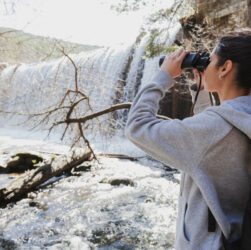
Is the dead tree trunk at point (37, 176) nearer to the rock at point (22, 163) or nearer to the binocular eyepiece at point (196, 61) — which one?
the rock at point (22, 163)

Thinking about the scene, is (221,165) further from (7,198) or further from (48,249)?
(7,198)

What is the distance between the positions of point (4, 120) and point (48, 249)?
14552 millimetres

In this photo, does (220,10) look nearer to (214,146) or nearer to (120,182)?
(120,182)

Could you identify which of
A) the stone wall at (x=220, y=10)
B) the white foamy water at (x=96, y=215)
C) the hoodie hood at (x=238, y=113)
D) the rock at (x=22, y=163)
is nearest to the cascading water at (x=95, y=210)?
the white foamy water at (x=96, y=215)

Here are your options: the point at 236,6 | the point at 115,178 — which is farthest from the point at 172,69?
the point at 236,6

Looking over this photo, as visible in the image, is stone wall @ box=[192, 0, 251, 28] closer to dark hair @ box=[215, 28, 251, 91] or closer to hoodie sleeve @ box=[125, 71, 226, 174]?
dark hair @ box=[215, 28, 251, 91]

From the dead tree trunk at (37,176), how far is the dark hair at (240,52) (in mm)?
4312

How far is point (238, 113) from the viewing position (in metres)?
0.77

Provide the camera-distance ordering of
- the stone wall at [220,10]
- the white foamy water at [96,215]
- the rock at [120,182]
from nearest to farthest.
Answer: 1. the white foamy water at [96,215]
2. the rock at [120,182]
3. the stone wall at [220,10]

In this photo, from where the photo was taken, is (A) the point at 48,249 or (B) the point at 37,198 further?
(B) the point at 37,198

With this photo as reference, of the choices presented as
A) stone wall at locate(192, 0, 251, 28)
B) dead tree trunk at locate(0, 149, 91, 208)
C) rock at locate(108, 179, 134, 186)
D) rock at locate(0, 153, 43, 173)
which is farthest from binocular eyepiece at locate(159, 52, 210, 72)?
stone wall at locate(192, 0, 251, 28)

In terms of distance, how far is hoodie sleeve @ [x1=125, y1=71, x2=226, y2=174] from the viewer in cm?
79

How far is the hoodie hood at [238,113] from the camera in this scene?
2.46 ft

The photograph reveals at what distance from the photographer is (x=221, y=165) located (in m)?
0.80
